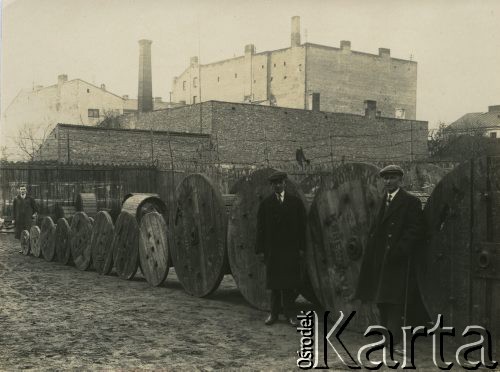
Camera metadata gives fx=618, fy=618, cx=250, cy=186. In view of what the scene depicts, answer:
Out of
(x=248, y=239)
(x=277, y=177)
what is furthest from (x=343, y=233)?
(x=248, y=239)

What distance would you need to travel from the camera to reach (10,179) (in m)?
23.2

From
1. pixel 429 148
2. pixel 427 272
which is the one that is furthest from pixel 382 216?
pixel 429 148

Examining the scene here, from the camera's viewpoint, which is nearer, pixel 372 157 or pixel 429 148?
pixel 372 157

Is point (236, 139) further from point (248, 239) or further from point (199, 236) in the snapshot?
point (248, 239)

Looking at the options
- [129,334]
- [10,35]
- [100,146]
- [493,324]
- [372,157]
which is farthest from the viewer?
[372,157]

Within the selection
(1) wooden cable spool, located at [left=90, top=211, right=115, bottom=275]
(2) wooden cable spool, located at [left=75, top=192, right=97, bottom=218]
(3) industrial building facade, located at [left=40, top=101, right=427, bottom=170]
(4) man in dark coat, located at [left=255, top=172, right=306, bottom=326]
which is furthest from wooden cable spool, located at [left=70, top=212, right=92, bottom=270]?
(3) industrial building facade, located at [left=40, top=101, right=427, bottom=170]

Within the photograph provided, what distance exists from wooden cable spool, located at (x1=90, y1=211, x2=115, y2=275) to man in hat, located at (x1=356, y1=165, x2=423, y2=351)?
6.42 m

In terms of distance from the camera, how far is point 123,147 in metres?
31.7

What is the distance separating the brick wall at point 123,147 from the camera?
29.8m

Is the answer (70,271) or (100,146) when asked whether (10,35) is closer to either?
(70,271)

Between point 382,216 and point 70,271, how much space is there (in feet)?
25.7

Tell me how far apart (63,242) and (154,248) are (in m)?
3.91

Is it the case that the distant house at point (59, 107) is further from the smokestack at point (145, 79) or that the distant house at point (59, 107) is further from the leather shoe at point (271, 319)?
the leather shoe at point (271, 319)

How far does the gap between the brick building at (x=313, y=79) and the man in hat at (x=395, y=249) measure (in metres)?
40.7
